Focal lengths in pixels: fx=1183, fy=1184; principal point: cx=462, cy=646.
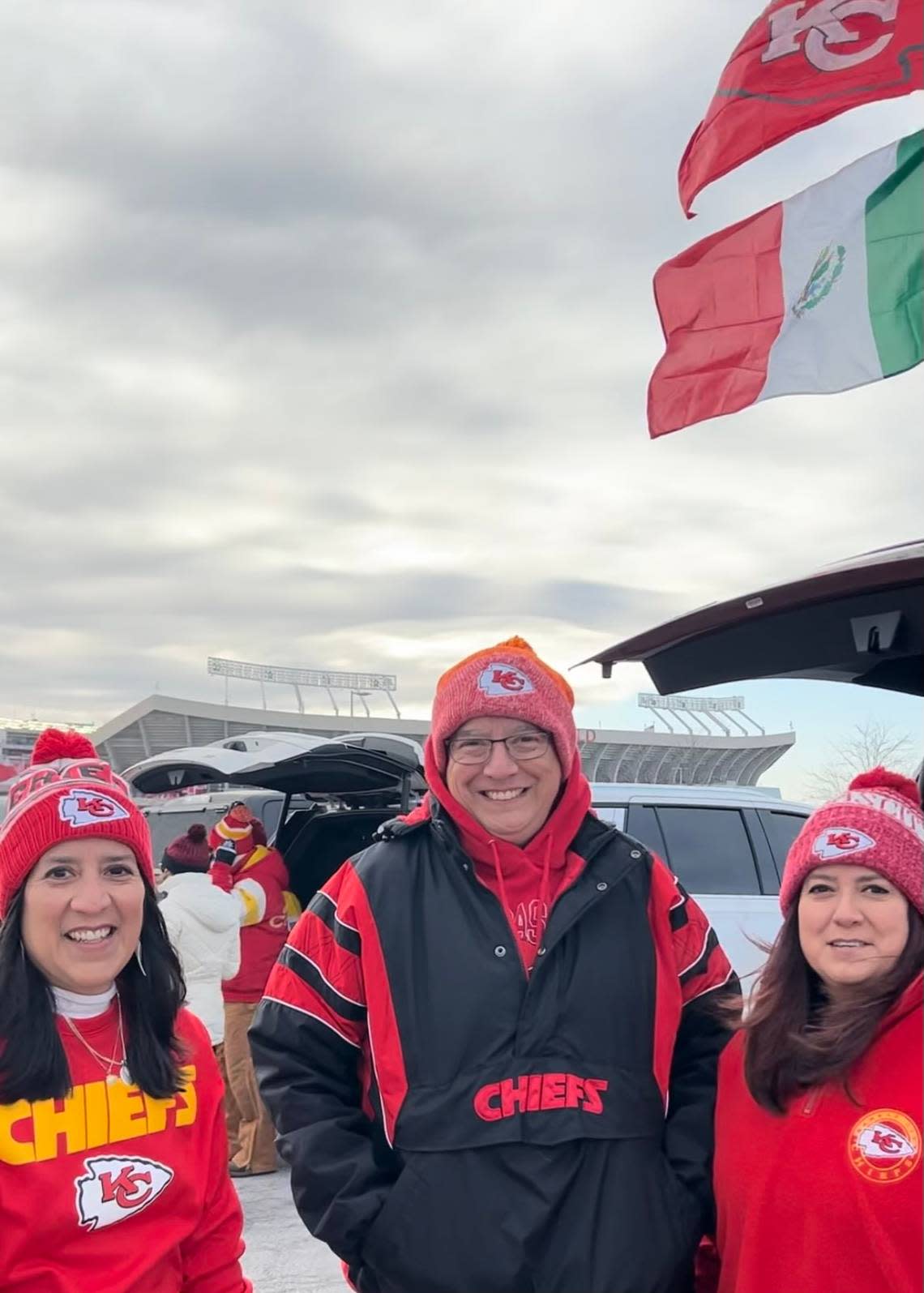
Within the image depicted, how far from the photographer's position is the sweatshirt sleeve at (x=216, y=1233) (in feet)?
7.58

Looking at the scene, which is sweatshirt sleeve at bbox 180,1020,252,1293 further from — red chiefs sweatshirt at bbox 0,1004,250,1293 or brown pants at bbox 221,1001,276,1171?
brown pants at bbox 221,1001,276,1171

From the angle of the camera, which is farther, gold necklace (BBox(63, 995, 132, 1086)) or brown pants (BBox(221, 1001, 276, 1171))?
brown pants (BBox(221, 1001, 276, 1171))

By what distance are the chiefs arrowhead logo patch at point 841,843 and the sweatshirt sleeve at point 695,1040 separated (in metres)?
0.35

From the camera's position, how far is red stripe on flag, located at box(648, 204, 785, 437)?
4.03 meters

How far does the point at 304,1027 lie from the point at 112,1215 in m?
0.48

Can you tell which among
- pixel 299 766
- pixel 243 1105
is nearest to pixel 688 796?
pixel 299 766

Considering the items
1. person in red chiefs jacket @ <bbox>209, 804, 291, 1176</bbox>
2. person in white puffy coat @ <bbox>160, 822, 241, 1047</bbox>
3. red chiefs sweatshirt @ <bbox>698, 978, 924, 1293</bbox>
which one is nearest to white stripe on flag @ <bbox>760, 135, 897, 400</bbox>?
red chiefs sweatshirt @ <bbox>698, 978, 924, 1293</bbox>

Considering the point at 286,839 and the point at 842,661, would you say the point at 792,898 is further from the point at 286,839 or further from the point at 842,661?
the point at 286,839

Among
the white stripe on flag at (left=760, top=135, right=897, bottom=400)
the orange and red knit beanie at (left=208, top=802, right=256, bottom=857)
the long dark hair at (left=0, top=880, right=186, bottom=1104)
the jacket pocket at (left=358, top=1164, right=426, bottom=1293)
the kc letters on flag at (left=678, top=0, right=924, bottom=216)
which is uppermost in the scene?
the kc letters on flag at (left=678, top=0, right=924, bottom=216)

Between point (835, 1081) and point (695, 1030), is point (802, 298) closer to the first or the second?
point (695, 1030)

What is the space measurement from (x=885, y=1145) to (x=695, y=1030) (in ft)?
1.76

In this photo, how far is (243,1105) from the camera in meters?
6.98

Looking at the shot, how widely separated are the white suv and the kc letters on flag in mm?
3150

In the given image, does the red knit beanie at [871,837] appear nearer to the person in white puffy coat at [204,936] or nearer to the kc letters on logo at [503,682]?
the kc letters on logo at [503,682]
